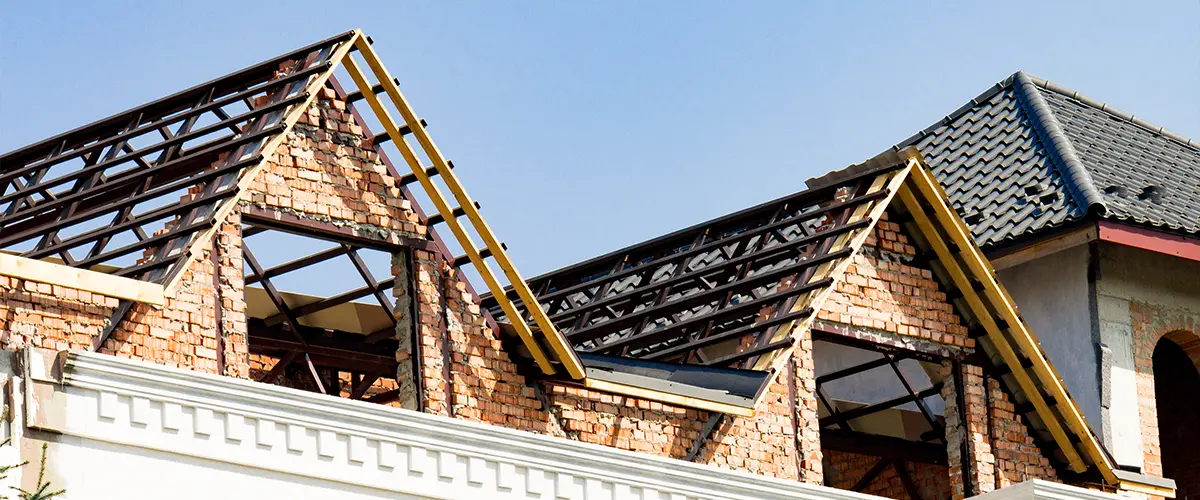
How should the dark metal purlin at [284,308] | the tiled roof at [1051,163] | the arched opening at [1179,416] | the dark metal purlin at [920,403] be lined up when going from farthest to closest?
the arched opening at [1179,416], the tiled roof at [1051,163], the dark metal purlin at [920,403], the dark metal purlin at [284,308]

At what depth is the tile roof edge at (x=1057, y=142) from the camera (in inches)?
887

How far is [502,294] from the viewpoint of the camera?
1759 cm

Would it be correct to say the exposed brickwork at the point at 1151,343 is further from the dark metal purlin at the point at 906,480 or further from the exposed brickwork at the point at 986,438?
the dark metal purlin at the point at 906,480

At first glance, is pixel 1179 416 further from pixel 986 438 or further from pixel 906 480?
pixel 986 438

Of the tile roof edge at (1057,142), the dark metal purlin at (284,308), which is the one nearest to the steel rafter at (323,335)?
the dark metal purlin at (284,308)

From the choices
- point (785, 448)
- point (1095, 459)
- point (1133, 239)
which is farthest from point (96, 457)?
point (1133, 239)

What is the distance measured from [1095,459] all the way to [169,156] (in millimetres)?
9655

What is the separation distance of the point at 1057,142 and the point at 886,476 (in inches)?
172

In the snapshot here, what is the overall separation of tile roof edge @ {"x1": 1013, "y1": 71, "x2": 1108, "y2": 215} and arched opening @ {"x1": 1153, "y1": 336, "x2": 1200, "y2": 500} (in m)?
3.10

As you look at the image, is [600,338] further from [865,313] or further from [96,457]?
[96,457]

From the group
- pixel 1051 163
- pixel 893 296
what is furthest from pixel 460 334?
pixel 1051 163

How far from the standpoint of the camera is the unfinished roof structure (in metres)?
16.5

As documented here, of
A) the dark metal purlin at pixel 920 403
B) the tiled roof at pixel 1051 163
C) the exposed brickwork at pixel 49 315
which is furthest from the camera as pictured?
the tiled roof at pixel 1051 163

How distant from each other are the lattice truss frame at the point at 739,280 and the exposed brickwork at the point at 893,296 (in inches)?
14.5
